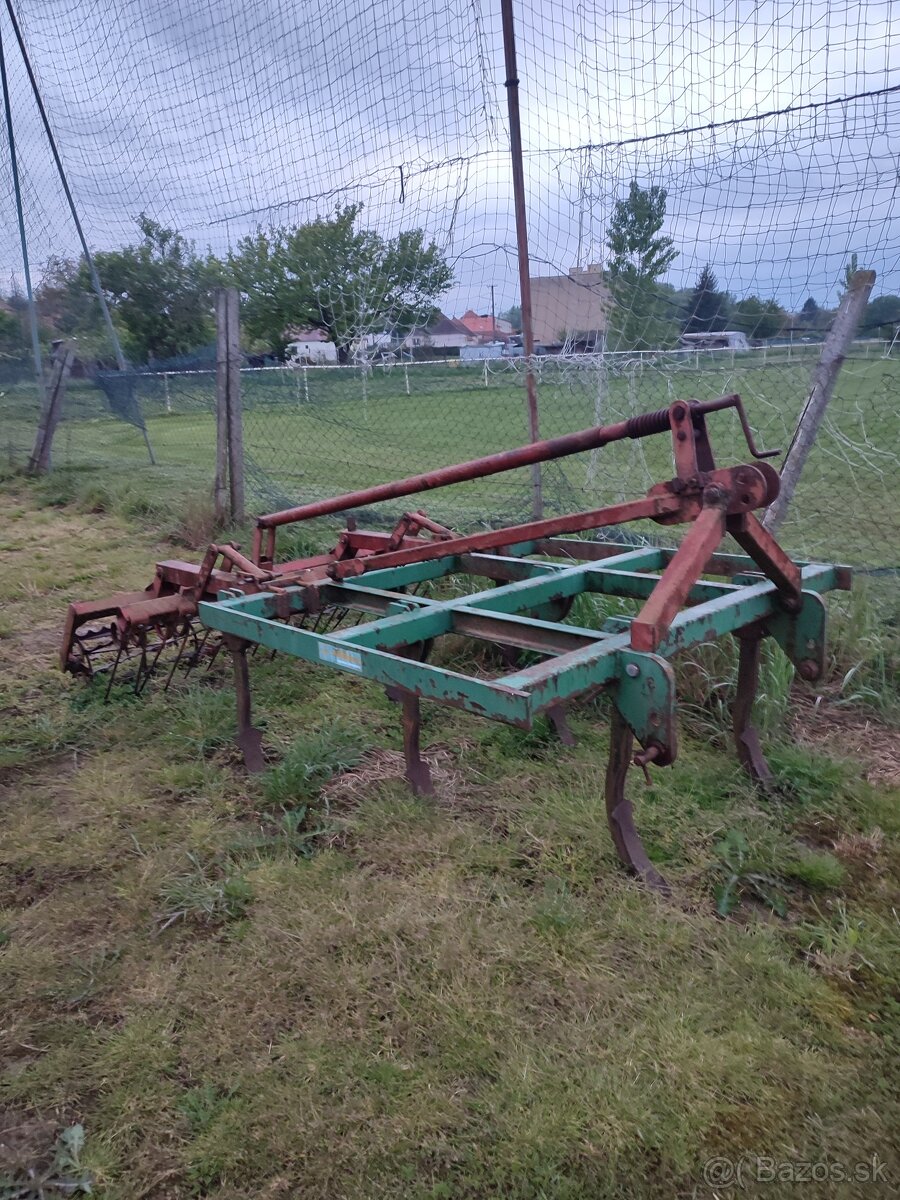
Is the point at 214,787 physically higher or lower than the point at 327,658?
lower

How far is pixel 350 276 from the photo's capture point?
7.66m

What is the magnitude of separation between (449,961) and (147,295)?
704 inches

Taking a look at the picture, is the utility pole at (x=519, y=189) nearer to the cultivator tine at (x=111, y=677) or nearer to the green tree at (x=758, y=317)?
the green tree at (x=758, y=317)

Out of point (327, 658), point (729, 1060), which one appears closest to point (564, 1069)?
point (729, 1060)

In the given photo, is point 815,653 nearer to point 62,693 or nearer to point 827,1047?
point 827,1047

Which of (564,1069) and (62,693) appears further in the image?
(62,693)

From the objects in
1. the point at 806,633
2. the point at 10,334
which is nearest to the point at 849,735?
the point at 806,633

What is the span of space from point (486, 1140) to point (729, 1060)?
557mm

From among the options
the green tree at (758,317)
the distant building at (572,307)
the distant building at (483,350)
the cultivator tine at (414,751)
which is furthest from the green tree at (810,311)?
the cultivator tine at (414,751)

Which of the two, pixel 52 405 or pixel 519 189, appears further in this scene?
pixel 52 405

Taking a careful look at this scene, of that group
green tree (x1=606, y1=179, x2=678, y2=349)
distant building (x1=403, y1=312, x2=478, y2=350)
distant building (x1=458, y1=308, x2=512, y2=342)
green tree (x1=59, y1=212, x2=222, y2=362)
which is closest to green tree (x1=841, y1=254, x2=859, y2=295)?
green tree (x1=606, y1=179, x2=678, y2=349)

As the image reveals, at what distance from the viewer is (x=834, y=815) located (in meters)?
2.73

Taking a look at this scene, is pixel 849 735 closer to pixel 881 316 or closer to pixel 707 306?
pixel 881 316

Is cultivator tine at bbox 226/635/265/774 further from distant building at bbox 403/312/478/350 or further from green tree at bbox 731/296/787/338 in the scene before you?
distant building at bbox 403/312/478/350
